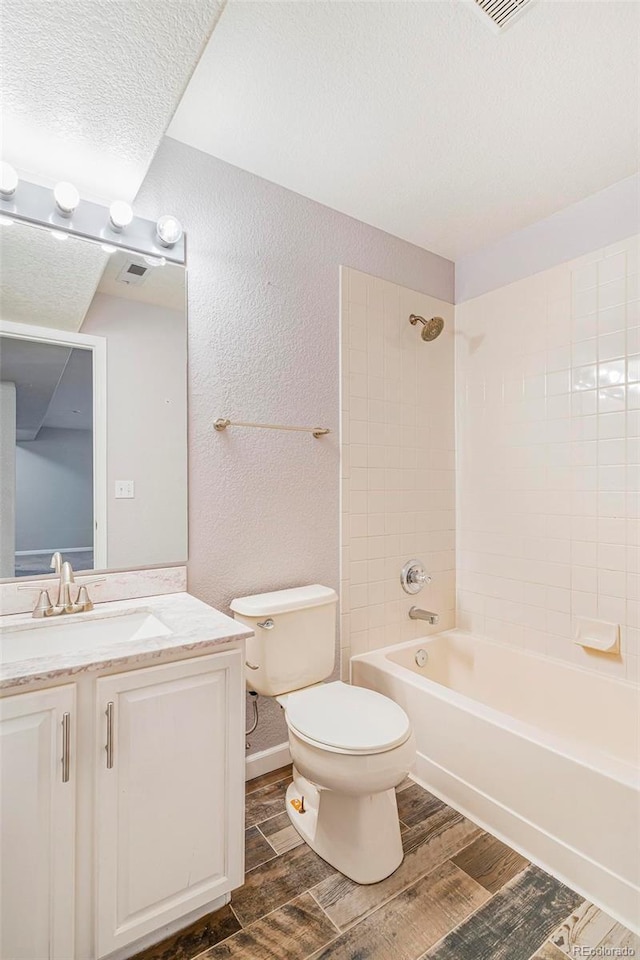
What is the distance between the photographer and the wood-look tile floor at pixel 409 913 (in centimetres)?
122

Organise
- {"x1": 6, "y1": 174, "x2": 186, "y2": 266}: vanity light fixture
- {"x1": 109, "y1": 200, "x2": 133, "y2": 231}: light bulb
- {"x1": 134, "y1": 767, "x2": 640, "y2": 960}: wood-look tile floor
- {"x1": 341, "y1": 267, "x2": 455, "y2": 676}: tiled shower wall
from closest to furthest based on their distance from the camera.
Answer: {"x1": 134, "y1": 767, "x2": 640, "y2": 960}: wood-look tile floor → {"x1": 6, "y1": 174, "x2": 186, "y2": 266}: vanity light fixture → {"x1": 109, "y1": 200, "x2": 133, "y2": 231}: light bulb → {"x1": 341, "y1": 267, "x2": 455, "y2": 676}: tiled shower wall

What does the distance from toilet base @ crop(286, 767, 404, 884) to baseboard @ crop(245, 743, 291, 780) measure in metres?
0.41

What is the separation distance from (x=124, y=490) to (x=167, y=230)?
3.08ft

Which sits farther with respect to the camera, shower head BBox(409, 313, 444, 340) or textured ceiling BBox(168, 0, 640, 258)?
shower head BBox(409, 313, 444, 340)

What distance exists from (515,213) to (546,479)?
1.29 m

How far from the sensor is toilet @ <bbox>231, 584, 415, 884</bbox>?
141 centimetres

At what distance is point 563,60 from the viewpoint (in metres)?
1.44

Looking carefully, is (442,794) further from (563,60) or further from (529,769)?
(563,60)

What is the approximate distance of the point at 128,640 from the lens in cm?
135

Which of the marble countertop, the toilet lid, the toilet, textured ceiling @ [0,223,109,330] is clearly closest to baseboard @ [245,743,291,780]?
the toilet

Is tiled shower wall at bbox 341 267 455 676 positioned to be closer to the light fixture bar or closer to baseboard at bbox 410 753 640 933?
baseboard at bbox 410 753 640 933

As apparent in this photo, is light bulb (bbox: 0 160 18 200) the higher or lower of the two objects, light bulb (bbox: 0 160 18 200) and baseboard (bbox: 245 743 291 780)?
the higher

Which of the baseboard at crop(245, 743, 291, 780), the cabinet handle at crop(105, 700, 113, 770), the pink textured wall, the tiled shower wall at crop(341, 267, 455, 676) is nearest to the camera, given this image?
the cabinet handle at crop(105, 700, 113, 770)

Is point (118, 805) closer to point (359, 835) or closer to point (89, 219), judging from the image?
point (359, 835)
